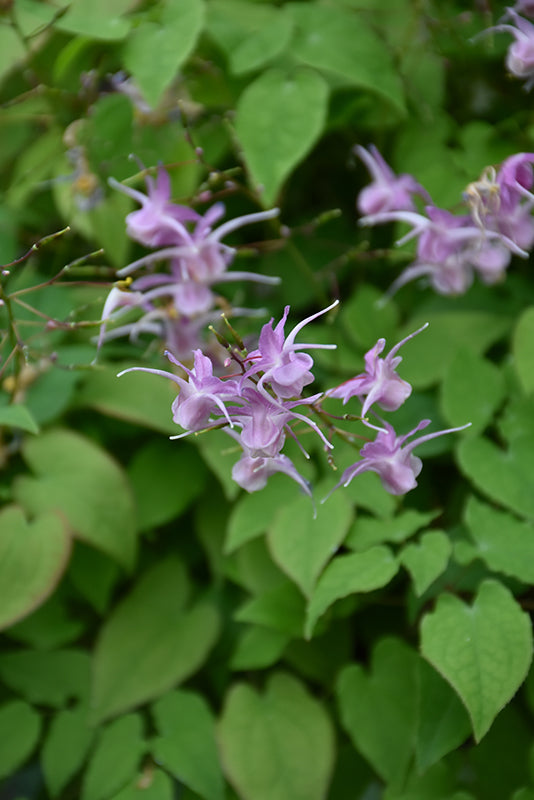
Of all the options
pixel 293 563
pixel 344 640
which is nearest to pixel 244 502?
pixel 293 563

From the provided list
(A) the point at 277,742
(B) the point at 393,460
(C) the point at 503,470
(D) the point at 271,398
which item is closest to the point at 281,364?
(D) the point at 271,398

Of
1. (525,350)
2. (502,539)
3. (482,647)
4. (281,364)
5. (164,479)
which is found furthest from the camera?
(164,479)

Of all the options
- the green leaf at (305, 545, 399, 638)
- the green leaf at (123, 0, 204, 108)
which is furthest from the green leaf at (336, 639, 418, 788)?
the green leaf at (123, 0, 204, 108)

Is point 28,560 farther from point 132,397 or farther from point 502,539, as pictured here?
point 502,539

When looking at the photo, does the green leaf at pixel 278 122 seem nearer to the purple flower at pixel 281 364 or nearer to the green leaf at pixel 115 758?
the purple flower at pixel 281 364

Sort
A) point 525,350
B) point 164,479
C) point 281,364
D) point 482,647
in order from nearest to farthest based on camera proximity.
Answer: point 281,364 → point 482,647 → point 525,350 → point 164,479

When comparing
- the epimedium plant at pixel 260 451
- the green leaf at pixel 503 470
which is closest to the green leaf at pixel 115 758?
the epimedium plant at pixel 260 451

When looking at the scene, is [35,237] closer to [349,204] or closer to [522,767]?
[349,204]
